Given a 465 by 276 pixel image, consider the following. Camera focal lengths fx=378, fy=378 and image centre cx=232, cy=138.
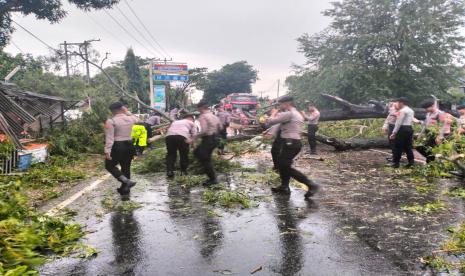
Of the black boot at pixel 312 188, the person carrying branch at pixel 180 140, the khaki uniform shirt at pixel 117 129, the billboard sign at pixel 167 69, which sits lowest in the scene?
the black boot at pixel 312 188

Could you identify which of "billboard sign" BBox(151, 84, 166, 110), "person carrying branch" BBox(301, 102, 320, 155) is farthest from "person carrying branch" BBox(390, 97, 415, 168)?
"billboard sign" BBox(151, 84, 166, 110)

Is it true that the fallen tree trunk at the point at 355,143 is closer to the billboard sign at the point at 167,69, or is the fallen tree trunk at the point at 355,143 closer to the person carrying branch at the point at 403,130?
the person carrying branch at the point at 403,130

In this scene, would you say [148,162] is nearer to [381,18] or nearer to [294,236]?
[294,236]

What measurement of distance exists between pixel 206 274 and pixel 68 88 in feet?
96.6

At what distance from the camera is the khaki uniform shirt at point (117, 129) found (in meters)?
6.67

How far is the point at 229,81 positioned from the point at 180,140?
4851 centimetres

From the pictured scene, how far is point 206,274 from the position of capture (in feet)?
12.0

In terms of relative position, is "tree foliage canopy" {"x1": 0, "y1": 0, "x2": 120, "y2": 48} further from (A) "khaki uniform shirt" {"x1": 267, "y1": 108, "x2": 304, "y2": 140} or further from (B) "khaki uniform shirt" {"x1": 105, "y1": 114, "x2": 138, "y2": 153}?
(A) "khaki uniform shirt" {"x1": 267, "y1": 108, "x2": 304, "y2": 140}

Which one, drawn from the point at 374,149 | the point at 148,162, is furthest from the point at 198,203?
the point at 374,149

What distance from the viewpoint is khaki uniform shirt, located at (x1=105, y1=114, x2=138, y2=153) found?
6.67 m

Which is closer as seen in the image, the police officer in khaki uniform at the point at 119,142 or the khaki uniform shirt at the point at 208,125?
the police officer in khaki uniform at the point at 119,142

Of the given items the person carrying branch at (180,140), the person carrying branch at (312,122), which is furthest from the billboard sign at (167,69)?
the person carrying branch at (180,140)

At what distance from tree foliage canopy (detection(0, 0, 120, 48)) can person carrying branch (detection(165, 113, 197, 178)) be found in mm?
8798

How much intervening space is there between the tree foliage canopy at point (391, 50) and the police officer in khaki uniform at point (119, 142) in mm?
16671
